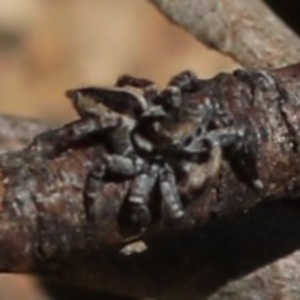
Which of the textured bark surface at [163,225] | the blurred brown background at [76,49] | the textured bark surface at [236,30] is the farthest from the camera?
the blurred brown background at [76,49]

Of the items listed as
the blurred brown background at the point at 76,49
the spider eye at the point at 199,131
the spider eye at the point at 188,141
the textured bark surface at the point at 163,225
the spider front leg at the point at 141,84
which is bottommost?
the blurred brown background at the point at 76,49

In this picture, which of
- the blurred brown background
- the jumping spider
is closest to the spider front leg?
the jumping spider

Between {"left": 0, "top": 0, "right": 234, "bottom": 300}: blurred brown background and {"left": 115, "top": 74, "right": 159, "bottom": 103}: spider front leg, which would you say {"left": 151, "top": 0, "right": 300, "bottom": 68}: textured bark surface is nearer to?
{"left": 115, "top": 74, "right": 159, "bottom": 103}: spider front leg

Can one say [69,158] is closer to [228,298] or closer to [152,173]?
[152,173]

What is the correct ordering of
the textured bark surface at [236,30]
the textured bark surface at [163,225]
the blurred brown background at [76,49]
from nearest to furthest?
1. the textured bark surface at [163,225]
2. the textured bark surface at [236,30]
3. the blurred brown background at [76,49]

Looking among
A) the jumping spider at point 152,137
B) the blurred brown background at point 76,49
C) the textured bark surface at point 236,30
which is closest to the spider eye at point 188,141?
the jumping spider at point 152,137

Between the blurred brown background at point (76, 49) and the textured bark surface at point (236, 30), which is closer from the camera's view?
the textured bark surface at point (236, 30)

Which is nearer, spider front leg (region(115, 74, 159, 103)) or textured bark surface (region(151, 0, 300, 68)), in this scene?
spider front leg (region(115, 74, 159, 103))

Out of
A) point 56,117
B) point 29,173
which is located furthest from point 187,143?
point 56,117

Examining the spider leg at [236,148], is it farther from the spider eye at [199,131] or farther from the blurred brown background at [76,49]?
the blurred brown background at [76,49]
